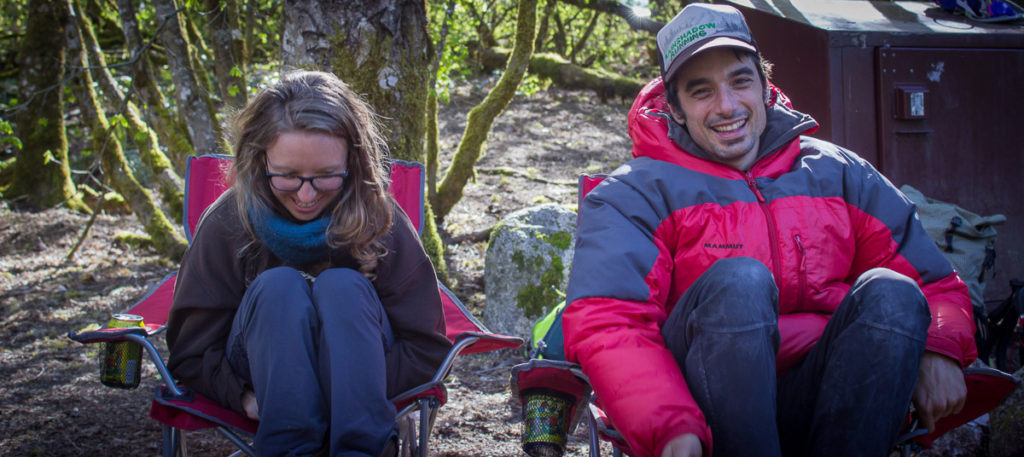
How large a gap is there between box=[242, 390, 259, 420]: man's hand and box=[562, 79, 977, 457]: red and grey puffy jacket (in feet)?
2.80

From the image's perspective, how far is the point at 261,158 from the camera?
7.51 feet

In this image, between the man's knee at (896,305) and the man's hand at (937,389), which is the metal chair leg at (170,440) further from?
the man's hand at (937,389)

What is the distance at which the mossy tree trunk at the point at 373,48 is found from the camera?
357 centimetres

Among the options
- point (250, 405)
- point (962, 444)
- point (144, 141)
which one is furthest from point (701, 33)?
point (144, 141)

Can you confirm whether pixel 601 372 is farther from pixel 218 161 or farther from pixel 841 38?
pixel 841 38

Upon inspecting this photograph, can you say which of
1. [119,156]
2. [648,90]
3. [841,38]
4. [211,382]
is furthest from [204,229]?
[119,156]

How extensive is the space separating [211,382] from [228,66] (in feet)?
13.4

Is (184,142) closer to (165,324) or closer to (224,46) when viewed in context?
(224,46)

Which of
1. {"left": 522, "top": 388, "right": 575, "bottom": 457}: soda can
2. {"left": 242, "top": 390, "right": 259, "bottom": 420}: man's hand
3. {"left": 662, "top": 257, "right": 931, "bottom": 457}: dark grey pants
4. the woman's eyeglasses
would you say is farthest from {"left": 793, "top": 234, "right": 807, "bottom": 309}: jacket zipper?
{"left": 242, "top": 390, "right": 259, "bottom": 420}: man's hand

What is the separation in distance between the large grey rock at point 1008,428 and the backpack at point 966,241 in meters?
0.71

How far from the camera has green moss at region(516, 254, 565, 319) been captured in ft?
13.6

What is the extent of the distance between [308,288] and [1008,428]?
2308mm

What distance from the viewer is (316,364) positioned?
2.04 meters

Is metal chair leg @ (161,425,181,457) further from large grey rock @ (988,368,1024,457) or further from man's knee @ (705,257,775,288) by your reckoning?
large grey rock @ (988,368,1024,457)
